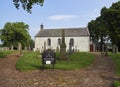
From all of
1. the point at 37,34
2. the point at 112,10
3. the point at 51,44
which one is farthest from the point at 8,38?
the point at 112,10

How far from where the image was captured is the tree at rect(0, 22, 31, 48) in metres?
88.9

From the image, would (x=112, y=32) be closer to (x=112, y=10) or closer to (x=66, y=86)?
(x=112, y=10)

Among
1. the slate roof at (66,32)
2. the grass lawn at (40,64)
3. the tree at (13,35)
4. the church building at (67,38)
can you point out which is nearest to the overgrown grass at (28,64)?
the grass lawn at (40,64)

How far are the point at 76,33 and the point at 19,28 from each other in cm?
2122

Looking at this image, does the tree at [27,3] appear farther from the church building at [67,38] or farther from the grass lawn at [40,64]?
the church building at [67,38]

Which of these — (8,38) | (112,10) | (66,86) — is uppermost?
(112,10)

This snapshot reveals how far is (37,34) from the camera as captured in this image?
85500mm

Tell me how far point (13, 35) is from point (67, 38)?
20.0 meters

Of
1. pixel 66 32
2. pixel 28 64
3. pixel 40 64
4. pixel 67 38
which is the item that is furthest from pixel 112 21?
pixel 28 64

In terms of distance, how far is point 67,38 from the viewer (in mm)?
80438

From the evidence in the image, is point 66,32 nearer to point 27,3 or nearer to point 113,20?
point 113,20

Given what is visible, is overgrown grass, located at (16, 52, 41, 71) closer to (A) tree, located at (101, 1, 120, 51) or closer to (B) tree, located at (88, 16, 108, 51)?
(A) tree, located at (101, 1, 120, 51)

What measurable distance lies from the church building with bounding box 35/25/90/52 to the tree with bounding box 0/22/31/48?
6919 mm

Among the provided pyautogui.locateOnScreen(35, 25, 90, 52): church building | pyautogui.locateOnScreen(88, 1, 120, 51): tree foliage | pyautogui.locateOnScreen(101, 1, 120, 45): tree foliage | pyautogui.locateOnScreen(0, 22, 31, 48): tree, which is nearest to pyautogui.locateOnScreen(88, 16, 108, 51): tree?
pyautogui.locateOnScreen(35, 25, 90, 52): church building
